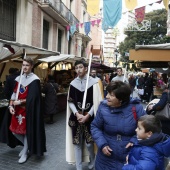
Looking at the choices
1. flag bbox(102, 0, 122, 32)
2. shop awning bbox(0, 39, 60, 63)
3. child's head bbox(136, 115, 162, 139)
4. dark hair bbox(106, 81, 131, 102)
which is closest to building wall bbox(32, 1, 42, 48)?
flag bbox(102, 0, 122, 32)

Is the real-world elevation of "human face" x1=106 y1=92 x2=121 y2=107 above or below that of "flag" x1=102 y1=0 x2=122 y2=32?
below

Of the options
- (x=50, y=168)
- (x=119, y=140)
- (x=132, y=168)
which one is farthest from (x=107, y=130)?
(x=50, y=168)

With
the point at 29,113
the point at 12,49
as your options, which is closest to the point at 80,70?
the point at 29,113

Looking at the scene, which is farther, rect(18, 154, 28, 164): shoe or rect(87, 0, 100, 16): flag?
rect(87, 0, 100, 16): flag

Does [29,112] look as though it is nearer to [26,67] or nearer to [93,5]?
[26,67]

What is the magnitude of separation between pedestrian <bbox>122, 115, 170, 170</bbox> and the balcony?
1793 centimetres

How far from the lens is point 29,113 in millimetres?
4879

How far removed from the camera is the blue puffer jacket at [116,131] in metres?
2.81

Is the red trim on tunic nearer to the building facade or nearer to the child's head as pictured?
the child's head

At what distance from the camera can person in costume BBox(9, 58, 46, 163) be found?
488 centimetres

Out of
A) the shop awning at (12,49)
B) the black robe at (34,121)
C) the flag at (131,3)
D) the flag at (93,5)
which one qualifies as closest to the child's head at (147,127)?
the black robe at (34,121)

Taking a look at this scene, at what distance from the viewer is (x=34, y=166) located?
485 cm

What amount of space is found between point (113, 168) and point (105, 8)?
908 centimetres

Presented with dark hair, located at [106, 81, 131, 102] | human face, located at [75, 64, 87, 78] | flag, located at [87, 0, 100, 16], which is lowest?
dark hair, located at [106, 81, 131, 102]
